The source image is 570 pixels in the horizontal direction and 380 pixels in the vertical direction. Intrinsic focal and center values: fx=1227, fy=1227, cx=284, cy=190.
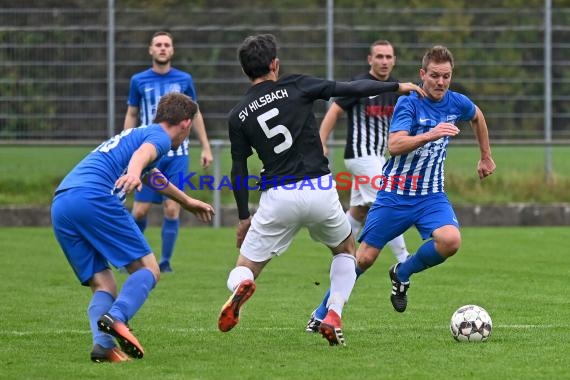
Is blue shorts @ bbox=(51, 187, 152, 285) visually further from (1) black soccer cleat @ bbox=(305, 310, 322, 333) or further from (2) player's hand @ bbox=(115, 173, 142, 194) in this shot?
(1) black soccer cleat @ bbox=(305, 310, 322, 333)

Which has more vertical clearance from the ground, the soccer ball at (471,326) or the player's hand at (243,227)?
the player's hand at (243,227)

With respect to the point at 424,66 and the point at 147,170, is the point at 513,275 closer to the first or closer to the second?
the point at 424,66

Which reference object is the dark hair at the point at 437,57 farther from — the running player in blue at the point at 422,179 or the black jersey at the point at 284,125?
the black jersey at the point at 284,125

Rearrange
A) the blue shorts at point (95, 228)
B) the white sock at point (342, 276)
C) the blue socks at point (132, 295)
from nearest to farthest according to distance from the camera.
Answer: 1. the blue socks at point (132, 295)
2. the blue shorts at point (95, 228)
3. the white sock at point (342, 276)

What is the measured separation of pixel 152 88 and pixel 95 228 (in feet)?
19.0

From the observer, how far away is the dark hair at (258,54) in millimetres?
7559

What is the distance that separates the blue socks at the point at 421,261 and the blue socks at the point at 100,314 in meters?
2.38

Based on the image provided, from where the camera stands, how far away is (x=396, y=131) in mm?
8336

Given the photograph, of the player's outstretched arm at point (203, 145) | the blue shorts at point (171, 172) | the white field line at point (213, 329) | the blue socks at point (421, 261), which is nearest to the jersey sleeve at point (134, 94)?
the player's outstretched arm at point (203, 145)

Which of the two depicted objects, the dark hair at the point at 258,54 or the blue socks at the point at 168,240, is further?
the blue socks at the point at 168,240

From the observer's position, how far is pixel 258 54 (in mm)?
7555

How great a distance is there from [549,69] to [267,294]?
9.71 m
